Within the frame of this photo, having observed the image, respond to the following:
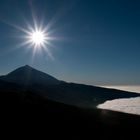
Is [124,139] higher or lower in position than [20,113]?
lower

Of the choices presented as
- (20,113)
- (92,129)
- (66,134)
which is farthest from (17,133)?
(92,129)

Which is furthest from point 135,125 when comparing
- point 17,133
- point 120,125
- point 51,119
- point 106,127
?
point 17,133

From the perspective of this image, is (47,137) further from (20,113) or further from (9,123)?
(20,113)

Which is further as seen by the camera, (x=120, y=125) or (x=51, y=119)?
(x=120, y=125)

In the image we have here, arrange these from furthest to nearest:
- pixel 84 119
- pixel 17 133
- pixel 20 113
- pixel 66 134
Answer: pixel 84 119
pixel 20 113
pixel 66 134
pixel 17 133

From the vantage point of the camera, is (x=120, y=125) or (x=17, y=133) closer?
(x=17, y=133)

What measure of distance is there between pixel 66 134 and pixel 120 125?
458 inches

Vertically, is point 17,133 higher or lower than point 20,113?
lower

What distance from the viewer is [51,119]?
111 feet

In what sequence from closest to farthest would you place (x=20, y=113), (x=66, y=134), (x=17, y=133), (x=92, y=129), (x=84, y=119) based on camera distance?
1. (x=17, y=133)
2. (x=66, y=134)
3. (x=92, y=129)
4. (x=20, y=113)
5. (x=84, y=119)

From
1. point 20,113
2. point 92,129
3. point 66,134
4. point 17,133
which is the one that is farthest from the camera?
point 20,113

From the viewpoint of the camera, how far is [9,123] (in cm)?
2839

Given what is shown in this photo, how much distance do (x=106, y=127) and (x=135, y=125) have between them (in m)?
6.49

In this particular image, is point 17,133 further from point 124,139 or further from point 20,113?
point 124,139
